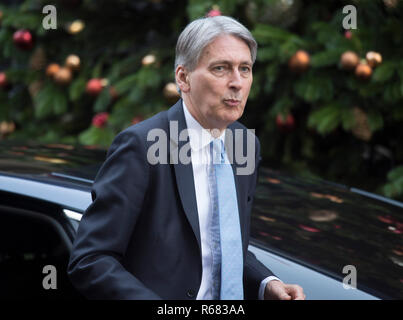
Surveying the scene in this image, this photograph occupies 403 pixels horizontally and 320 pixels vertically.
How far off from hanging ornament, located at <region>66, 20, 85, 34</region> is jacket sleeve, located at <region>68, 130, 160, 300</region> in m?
3.07

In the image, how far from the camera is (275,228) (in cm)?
208

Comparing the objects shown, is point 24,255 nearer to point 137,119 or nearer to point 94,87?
point 137,119

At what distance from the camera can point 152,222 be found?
4.65 feet

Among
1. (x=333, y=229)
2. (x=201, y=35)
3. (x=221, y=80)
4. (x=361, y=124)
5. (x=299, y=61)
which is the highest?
(x=201, y=35)

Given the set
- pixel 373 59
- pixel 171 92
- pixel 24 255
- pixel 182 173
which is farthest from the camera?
pixel 171 92

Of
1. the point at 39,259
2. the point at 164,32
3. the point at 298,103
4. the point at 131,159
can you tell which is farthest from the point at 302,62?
the point at 131,159

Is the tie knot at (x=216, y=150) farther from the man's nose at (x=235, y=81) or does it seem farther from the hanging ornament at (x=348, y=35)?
the hanging ornament at (x=348, y=35)

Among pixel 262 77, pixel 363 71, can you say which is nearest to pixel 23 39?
pixel 262 77

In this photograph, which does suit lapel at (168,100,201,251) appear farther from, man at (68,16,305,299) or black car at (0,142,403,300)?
black car at (0,142,403,300)

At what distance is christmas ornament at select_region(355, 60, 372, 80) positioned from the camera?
3307 millimetres

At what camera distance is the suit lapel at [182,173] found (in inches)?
56.5

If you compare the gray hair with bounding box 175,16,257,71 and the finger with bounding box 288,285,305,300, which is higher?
the gray hair with bounding box 175,16,257,71

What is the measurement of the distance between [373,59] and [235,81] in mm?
2068

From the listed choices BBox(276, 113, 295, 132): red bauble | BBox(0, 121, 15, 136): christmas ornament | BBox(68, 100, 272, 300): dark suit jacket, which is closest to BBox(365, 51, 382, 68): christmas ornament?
BBox(276, 113, 295, 132): red bauble
